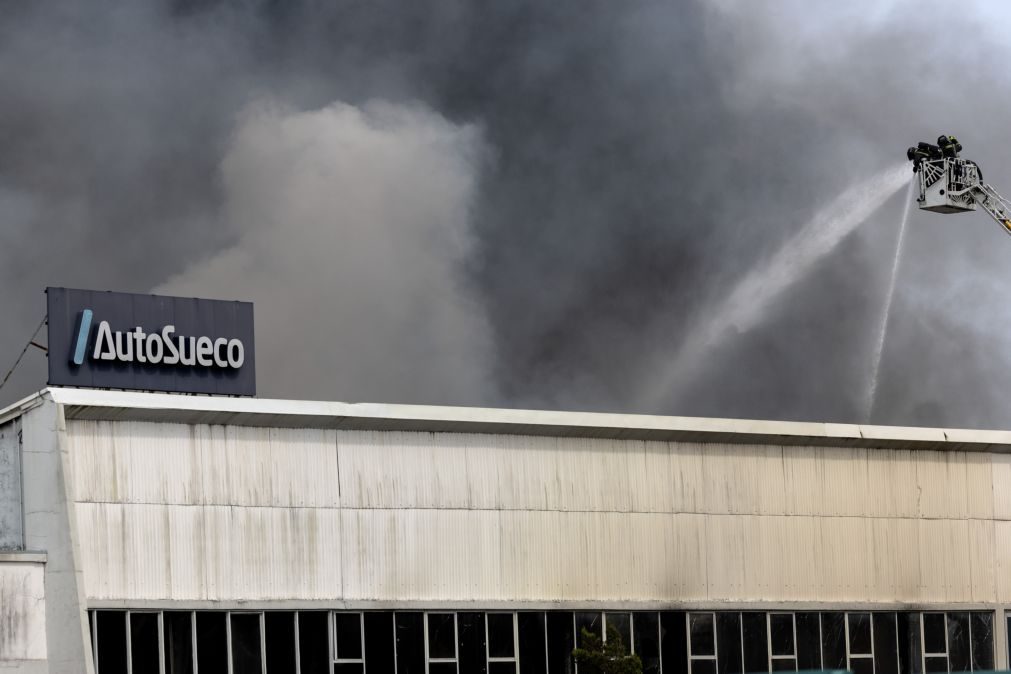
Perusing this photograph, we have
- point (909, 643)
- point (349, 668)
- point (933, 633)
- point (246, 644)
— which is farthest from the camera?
point (933, 633)

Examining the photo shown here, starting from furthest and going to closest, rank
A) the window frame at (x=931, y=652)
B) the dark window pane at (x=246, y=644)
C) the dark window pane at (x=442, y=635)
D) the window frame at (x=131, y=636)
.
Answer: the window frame at (x=931, y=652)
the dark window pane at (x=442, y=635)
the dark window pane at (x=246, y=644)
the window frame at (x=131, y=636)

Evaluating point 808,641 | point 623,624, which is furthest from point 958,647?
point 623,624

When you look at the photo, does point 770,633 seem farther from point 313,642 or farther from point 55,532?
point 55,532

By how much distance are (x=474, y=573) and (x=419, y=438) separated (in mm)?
5044

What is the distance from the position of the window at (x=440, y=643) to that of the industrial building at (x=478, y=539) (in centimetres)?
8

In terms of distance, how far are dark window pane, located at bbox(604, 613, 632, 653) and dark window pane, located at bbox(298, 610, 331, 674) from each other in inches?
423

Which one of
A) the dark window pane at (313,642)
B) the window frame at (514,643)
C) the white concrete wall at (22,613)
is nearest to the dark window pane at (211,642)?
the dark window pane at (313,642)

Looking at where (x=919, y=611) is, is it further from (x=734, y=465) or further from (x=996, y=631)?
(x=734, y=465)

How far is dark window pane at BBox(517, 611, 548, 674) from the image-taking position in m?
61.0

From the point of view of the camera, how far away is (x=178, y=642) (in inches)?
2163

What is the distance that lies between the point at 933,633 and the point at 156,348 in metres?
31.9

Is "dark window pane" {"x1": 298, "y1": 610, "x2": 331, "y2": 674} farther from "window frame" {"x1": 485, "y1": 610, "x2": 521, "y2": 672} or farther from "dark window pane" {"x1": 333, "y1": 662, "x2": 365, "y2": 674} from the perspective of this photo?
"window frame" {"x1": 485, "y1": 610, "x2": 521, "y2": 672}

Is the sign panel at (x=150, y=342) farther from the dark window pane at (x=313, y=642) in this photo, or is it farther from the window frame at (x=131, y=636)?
the dark window pane at (x=313, y=642)

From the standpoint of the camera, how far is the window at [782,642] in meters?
65.5
